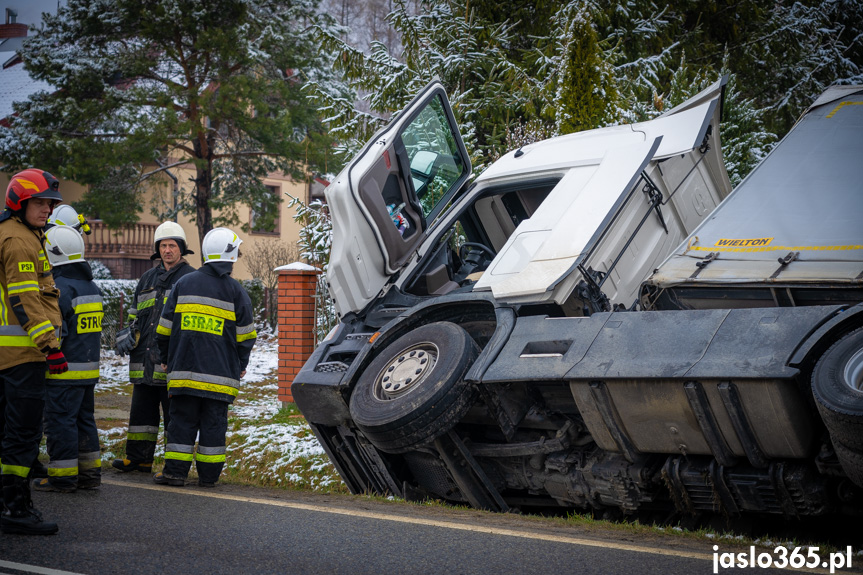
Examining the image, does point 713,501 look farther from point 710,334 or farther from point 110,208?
point 110,208

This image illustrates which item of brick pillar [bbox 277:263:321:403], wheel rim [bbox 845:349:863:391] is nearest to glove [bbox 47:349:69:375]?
wheel rim [bbox 845:349:863:391]

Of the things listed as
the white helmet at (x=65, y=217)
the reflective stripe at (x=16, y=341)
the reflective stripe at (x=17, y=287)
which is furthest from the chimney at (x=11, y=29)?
A: the reflective stripe at (x=16, y=341)

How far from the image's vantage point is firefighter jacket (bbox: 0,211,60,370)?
4496 mm

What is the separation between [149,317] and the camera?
673cm

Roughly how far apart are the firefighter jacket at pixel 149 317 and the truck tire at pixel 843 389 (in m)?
4.59

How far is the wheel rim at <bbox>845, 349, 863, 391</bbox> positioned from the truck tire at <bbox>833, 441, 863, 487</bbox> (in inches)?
9.9

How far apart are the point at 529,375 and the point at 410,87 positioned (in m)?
9.04

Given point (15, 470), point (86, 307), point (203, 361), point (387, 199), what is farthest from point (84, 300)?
point (387, 199)

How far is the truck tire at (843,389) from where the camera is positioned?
342cm

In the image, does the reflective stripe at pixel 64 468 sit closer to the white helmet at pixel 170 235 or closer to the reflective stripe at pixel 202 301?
the reflective stripe at pixel 202 301

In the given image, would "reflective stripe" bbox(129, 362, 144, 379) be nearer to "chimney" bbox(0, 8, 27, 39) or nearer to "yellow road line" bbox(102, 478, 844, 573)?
"yellow road line" bbox(102, 478, 844, 573)

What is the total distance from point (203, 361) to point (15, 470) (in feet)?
5.25

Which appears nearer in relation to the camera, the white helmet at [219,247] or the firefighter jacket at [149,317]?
the white helmet at [219,247]

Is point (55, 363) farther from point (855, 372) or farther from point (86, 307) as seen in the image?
point (855, 372)
